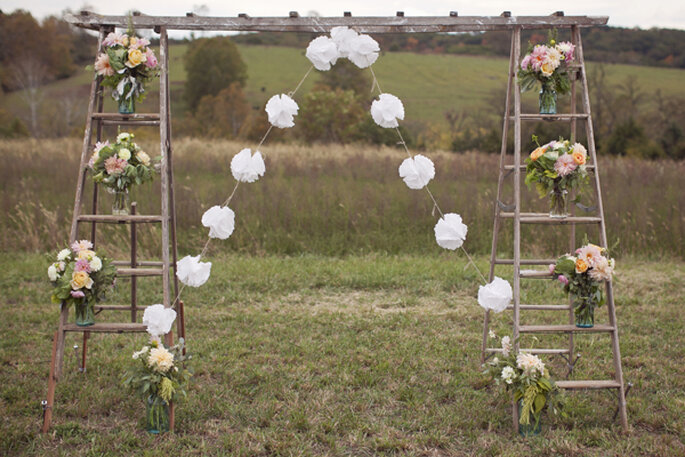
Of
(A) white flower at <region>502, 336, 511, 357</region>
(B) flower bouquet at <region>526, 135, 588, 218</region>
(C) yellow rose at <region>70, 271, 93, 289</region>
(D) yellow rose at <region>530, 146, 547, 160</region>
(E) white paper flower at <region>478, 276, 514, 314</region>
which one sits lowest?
(A) white flower at <region>502, 336, 511, 357</region>

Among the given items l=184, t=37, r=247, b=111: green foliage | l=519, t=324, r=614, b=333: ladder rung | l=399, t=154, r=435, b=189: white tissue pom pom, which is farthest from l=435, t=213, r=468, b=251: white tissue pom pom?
l=184, t=37, r=247, b=111: green foliage

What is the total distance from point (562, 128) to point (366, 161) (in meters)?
5.71

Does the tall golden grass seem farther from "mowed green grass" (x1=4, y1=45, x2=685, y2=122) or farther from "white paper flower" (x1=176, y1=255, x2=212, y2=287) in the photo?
"mowed green grass" (x1=4, y1=45, x2=685, y2=122)

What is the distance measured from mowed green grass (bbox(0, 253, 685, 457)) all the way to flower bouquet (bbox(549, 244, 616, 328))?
674mm

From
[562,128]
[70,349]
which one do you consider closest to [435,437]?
[70,349]

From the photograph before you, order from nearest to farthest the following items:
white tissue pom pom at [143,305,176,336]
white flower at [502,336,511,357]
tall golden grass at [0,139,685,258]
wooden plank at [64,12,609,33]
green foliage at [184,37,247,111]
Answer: white tissue pom pom at [143,305,176,336], white flower at [502,336,511,357], wooden plank at [64,12,609,33], tall golden grass at [0,139,685,258], green foliage at [184,37,247,111]

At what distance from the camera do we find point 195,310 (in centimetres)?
590

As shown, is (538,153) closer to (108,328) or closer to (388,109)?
(388,109)

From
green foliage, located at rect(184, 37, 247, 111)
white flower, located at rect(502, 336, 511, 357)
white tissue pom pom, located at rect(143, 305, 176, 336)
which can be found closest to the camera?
white tissue pom pom, located at rect(143, 305, 176, 336)

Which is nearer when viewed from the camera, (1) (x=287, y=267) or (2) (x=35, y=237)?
(1) (x=287, y=267)

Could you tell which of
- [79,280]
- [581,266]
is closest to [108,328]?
[79,280]

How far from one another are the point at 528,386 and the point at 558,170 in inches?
48.9

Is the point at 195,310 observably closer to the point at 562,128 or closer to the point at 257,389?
the point at 257,389

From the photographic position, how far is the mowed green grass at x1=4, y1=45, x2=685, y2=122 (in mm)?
31234
